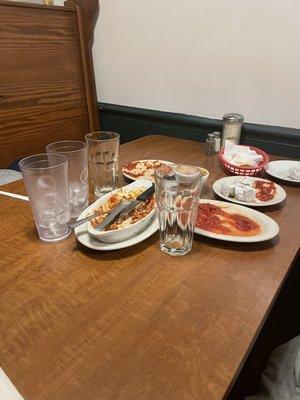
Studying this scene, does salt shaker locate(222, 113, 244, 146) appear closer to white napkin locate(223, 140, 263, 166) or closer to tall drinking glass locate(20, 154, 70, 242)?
white napkin locate(223, 140, 263, 166)

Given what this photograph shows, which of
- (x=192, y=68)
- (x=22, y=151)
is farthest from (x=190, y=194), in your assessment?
(x=22, y=151)

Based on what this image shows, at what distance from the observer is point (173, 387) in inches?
14.7

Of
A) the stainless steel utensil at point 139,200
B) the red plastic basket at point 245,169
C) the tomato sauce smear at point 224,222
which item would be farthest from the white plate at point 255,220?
the red plastic basket at point 245,169

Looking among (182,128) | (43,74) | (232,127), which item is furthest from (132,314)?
(43,74)

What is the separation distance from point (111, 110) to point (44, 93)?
1.33 ft

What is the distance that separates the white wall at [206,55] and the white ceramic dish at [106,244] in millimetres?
1036

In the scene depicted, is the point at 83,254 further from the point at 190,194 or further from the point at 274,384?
the point at 274,384

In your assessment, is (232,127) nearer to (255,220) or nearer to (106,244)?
(255,220)

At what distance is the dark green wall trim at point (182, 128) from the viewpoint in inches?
55.6

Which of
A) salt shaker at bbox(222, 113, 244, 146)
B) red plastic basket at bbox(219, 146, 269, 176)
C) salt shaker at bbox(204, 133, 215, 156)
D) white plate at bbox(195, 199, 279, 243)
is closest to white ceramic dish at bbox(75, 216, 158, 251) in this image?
white plate at bbox(195, 199, 279, 243)

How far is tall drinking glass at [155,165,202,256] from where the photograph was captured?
616 mm

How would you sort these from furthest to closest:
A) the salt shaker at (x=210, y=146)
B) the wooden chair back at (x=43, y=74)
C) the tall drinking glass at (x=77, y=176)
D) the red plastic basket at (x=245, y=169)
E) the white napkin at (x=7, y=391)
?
the wooden chair back at (x=43, y=74) < the salt shaker at (x=210, y=146) < the red plastic basket at (x=245, y=169) < the tall drinking glass at (x=77, y=176) < the white napkin at (x=7, y=391)

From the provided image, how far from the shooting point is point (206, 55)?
A: 1522 mm

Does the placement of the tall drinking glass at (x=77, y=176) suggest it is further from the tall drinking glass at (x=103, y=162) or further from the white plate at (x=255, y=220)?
the white plate at (x=255, y=220)
